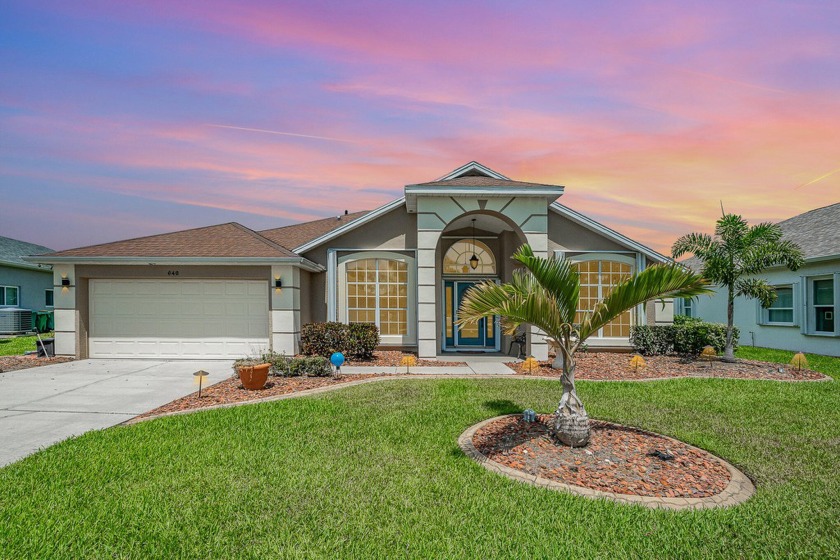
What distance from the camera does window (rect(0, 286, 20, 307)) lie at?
2194cm

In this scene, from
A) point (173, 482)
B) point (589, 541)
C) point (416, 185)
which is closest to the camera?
point (589, 541)

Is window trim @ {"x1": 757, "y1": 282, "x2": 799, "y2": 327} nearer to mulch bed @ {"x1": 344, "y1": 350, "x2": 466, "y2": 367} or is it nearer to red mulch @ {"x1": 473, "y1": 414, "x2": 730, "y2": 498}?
mulch bed @ {"x1": 344, "y1": 350, "x2": 466, "y2": 367}

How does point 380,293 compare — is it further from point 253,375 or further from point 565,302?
point 565,302

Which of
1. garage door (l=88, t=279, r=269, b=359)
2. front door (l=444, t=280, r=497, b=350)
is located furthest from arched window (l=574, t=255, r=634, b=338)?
garage door (l=88, t=279, r=269, b=359)

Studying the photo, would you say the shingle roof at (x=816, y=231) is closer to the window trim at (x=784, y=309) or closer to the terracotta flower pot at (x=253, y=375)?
the window trim at (x=784, y=309)

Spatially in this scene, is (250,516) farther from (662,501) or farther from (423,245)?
(423,245)

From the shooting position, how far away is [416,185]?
12.4 meters

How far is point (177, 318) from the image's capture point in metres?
13.0

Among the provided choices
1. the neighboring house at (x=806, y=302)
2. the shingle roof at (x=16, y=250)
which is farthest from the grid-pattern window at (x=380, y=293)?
the shingle roof at (x=16, y=250)

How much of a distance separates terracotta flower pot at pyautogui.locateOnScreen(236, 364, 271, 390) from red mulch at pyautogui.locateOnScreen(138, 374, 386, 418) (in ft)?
0.39

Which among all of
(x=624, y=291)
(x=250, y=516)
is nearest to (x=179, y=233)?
(x=250, y=516)

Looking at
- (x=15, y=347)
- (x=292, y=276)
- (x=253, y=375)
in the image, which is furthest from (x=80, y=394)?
(x=15, y=347)

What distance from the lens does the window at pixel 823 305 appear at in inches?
565

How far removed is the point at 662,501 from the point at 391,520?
8.39 ft
